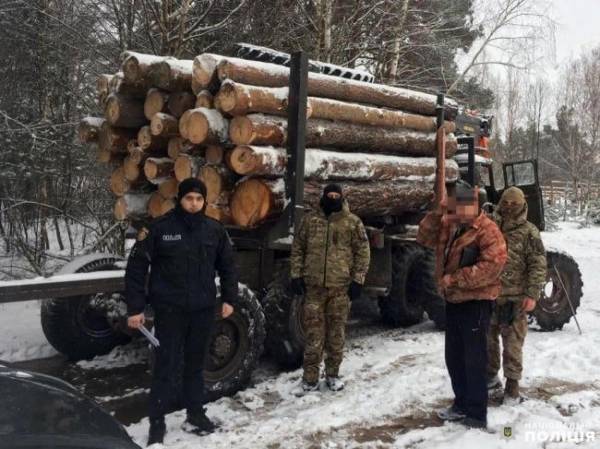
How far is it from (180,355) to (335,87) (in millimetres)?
3324

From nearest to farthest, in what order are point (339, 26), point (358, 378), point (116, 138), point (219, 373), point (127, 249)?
1. point (219, 373)
2. point (358, 378)
3. point (116, 138)
4. point (127, 249)
5. point (339, 26)

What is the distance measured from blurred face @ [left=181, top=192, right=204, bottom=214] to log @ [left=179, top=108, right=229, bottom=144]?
4.06 ft

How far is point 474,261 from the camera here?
3996 mm

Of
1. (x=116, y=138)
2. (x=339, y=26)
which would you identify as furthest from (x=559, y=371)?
(x=339, y=26)

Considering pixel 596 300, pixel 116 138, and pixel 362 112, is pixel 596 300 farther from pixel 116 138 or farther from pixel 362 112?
pixel 116 138

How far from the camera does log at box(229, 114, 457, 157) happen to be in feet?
16.1

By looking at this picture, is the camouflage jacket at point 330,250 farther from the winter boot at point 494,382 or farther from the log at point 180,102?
the log at point 180,102

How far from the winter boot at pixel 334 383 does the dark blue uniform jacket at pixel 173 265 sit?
5.13 feet

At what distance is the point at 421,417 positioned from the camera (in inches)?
166

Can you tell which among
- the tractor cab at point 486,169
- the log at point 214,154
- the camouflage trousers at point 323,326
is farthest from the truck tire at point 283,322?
the tractor cab at point 486,169

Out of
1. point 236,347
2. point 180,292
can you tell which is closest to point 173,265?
point 180,292

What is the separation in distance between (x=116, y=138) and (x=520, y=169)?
18.2ft

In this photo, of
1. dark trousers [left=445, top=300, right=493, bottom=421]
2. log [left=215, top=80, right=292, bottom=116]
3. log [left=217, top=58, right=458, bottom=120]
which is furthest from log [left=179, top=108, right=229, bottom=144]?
dark trousers [left=445, top=300, right=493, bottom=421]

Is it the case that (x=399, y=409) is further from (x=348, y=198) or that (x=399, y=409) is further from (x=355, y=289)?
(x=348, y=198)
